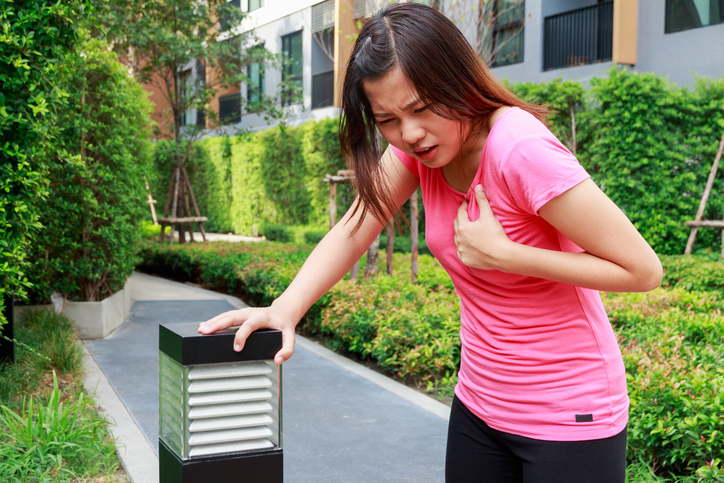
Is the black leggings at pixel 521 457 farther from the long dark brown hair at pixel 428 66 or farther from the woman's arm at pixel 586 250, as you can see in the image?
the long dark brown hair at pixel 428 66

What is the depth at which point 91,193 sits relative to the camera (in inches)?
234

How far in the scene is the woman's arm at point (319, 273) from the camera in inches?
48.7

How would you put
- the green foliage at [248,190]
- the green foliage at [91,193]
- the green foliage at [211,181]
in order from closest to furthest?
the green foliage at [91,193], the green foliage at [248,190], the green foliage at [211,181]

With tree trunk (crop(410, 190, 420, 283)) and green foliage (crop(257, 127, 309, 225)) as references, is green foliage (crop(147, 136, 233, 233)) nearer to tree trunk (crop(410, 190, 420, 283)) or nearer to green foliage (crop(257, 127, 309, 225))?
green foliage (crop(257, 127, 309, 225))

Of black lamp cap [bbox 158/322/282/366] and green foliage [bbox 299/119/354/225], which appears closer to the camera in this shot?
black lamp cap [bbox 158/322/282/366]

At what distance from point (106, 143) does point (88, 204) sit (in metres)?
0.62

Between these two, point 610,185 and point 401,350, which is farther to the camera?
point 610,185

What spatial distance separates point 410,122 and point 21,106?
124 inches

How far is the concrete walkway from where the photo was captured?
133 inches

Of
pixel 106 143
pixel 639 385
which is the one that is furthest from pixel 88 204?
pixel 639 385

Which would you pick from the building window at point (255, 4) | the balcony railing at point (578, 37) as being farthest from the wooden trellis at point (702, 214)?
the building window at point (255, 4)

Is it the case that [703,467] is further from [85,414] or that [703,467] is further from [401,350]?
[85,414]

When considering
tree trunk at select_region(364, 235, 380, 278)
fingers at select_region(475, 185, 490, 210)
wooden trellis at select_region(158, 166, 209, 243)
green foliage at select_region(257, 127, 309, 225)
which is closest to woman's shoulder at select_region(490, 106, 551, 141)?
fingers at select_region(475, 185, 490, 210)

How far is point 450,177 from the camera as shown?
1.46 metres
